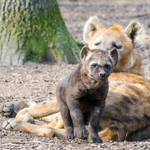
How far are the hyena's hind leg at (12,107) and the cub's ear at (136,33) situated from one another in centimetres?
190

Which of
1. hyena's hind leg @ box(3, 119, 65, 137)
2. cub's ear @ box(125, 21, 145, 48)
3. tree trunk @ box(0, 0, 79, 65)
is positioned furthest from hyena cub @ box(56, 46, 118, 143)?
tree trunk @ box(0, 0, 79, 65)

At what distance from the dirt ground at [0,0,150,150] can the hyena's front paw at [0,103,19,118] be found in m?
0.25

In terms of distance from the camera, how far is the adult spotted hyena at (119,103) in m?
3.84

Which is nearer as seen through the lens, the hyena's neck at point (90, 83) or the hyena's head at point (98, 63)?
the hyena's head at point (98, 63)

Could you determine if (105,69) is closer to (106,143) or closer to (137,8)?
(106,143)

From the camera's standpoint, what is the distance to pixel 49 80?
6168mm

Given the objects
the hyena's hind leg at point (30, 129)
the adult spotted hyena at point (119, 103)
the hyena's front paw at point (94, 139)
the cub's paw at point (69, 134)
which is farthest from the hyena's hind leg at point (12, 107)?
the hyena's front paw at point (94, 139)

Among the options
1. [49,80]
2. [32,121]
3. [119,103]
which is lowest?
[32,121]

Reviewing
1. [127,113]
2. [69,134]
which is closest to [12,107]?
[69,134]

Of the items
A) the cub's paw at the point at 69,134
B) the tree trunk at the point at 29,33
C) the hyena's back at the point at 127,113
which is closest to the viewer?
the cub's paw at the point at 69,134

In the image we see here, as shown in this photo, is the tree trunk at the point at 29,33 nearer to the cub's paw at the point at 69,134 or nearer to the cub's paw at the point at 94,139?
the cub's paw at the point at 69,134

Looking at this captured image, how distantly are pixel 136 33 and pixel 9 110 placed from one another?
2.38m

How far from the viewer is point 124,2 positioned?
52.4 ft

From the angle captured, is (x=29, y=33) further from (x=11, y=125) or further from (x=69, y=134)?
(x=69, y=134)
